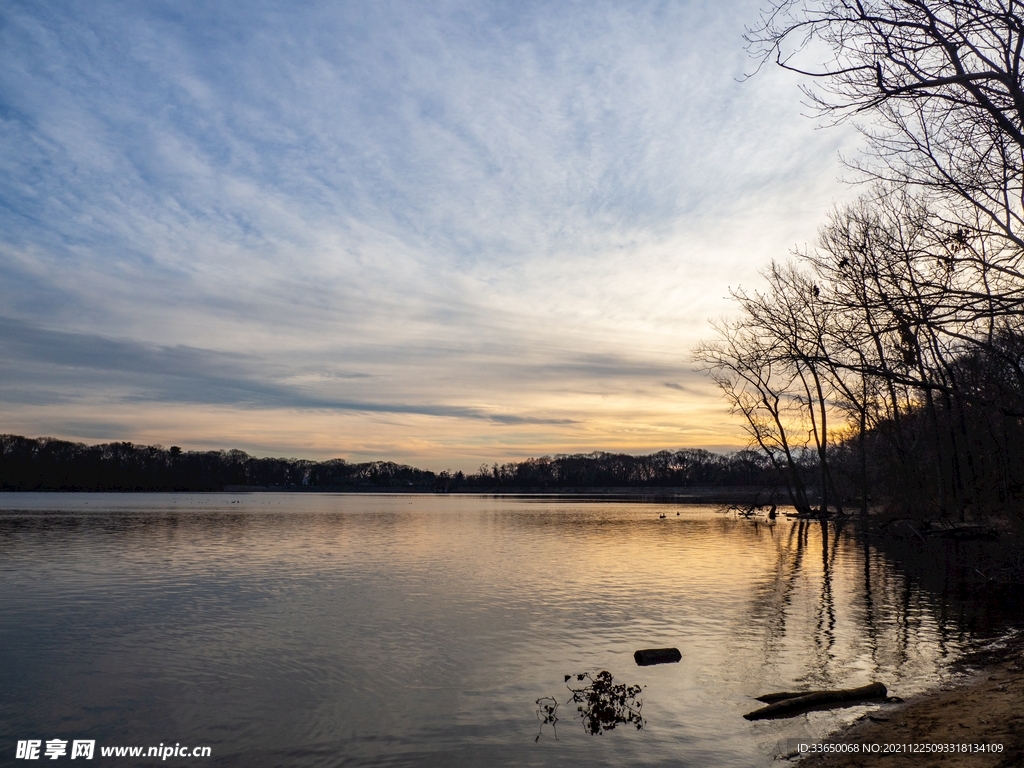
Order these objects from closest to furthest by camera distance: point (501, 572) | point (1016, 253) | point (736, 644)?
point (1016, 253) < point (736, 644) < point (501, 572)

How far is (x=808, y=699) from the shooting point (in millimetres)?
11648

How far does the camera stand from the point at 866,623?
1870 centimetres

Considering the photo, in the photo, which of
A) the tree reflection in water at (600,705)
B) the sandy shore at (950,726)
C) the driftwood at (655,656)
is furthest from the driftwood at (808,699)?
the driftwood at (655,656)

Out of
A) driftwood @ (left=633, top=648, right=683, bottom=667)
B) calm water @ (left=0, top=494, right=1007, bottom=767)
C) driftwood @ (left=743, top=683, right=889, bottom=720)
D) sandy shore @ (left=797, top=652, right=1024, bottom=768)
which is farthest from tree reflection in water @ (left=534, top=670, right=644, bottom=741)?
sandy shore @ (left=797, top=652, right=1024, bottom=768)

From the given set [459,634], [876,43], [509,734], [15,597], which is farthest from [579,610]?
[15,597]

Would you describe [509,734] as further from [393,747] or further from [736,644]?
[736,644]

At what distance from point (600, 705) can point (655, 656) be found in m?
3.16

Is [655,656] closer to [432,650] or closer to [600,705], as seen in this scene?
[600,705]

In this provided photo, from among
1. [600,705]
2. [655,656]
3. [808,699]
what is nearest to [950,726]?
[808,699]

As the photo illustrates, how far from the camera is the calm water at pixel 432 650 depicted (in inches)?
426

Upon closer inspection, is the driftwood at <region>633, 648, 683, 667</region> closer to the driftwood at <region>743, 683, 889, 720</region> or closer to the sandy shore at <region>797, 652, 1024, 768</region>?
the driftwood at <region>743, 683, 889, 720</region>

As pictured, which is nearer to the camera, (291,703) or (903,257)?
(291,703)

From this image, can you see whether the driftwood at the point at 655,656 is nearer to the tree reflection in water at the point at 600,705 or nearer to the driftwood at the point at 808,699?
the tree reflection in water at the point at 600,705

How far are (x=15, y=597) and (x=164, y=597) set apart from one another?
4.72m
